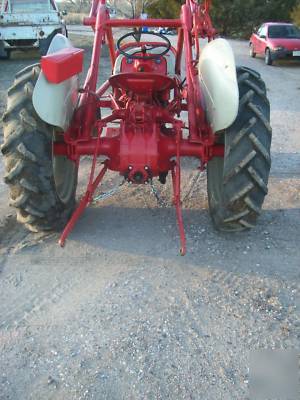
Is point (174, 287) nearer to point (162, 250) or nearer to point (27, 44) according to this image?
point (162, 250)

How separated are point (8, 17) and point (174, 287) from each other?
13.2 meters

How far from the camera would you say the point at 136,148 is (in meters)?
3.79

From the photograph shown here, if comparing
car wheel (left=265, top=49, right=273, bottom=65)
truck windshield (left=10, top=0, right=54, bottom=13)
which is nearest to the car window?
car wheel (left=265, top=49, right=273, bottom=65)

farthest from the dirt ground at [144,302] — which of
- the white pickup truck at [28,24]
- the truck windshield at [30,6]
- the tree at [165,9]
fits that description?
the tree at [165,9]

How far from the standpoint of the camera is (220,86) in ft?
12.3

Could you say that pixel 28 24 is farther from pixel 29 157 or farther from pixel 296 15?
pixel 296 15

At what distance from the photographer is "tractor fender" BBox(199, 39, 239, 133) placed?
11.8 feet

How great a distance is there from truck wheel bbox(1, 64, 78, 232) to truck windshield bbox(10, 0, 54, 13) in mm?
11937

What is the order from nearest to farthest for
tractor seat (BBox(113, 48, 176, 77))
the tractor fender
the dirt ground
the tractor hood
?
1. the dirt ground
2. the tractor fender
3. tractor seat (BBox(113, 48, 176, 77))
4. the tractor hood

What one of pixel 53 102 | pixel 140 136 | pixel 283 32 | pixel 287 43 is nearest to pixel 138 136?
pixel 140 136

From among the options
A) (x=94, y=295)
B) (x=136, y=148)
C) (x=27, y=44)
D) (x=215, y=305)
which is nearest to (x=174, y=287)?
(x=215, y=305)

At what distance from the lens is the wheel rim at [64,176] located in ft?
14.3

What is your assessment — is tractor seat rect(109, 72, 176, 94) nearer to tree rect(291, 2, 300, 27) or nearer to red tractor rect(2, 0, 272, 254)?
red tractor rect(2, 0, 272, 254)

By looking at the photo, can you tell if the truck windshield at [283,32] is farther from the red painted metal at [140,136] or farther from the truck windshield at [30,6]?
the red painted metal at [140,136]
